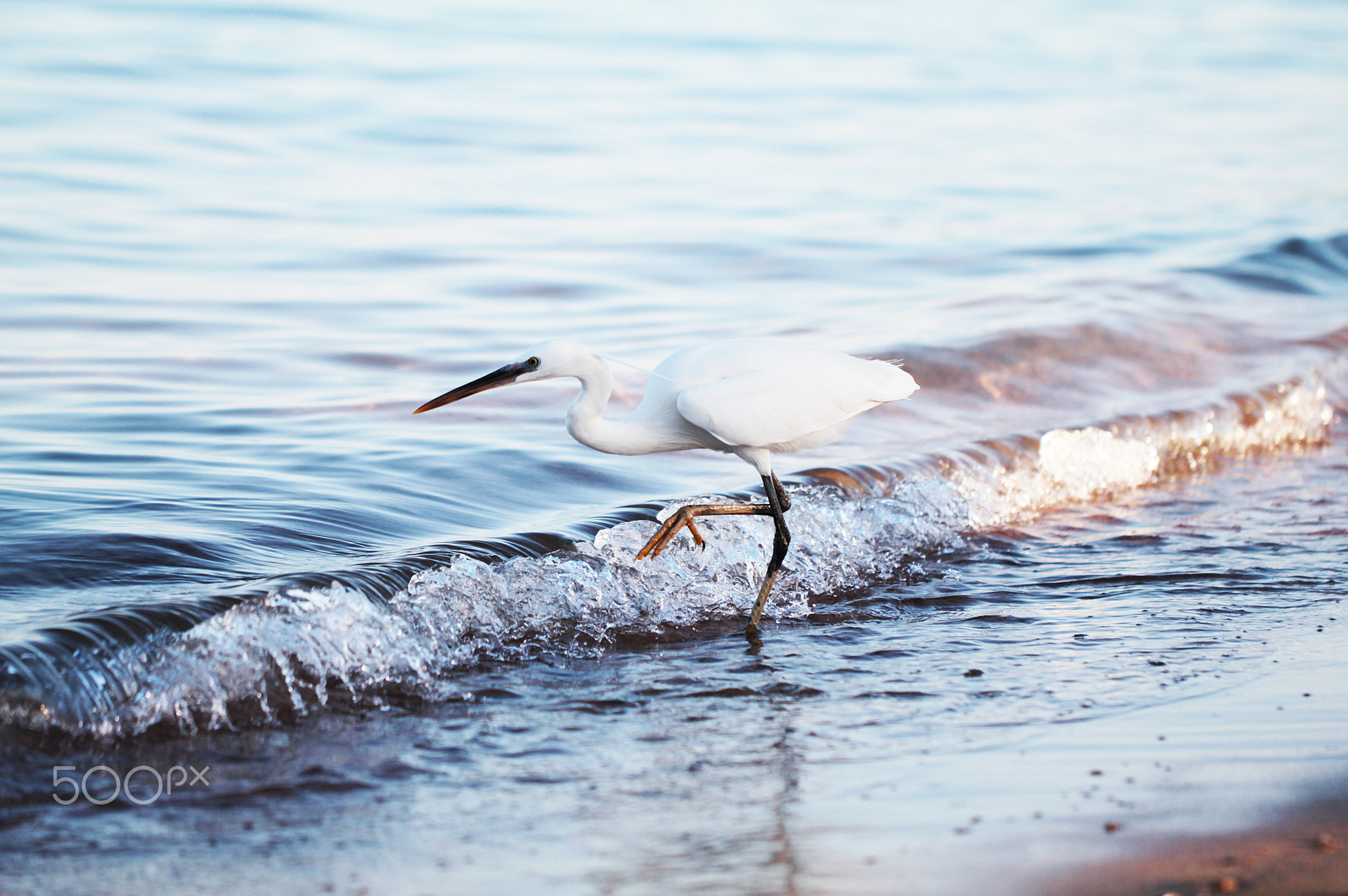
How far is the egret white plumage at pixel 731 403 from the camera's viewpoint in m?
4.31

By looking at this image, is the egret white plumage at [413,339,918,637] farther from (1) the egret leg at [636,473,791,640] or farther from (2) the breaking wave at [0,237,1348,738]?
(2) the breaking wave at [0,237,1348,738]

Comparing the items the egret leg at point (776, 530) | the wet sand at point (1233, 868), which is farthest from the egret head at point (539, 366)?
the wet sand at point (1233, 868)

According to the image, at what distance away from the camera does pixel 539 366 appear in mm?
4168

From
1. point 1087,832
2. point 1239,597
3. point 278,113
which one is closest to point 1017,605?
point 1239,597

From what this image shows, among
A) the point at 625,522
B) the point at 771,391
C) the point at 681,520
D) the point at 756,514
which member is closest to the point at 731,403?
the point at 771,391

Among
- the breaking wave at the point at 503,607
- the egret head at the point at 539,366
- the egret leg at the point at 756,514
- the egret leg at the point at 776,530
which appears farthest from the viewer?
the egret leg at the point at 776,530

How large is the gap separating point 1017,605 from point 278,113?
544 inches

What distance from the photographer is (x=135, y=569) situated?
175 inches

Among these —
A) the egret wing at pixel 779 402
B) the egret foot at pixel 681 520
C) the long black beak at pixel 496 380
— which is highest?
the long black beak at pixel 496 380

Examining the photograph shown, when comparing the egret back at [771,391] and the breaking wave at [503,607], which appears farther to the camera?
the egret back at [771,391]

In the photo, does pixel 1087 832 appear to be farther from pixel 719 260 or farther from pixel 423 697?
pixel 719 260

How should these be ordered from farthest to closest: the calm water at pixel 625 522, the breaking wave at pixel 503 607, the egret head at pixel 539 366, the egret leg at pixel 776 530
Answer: the egret leg at pixel 776 530 → the egret head at pixel 539 366 → the breaking wave at pixel 503 607 → the calm water at pixel 625 522

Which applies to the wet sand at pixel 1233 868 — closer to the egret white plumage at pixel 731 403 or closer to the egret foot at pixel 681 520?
the egret white plumage at pixel 731 403

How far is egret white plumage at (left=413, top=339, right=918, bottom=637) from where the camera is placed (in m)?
4.31
